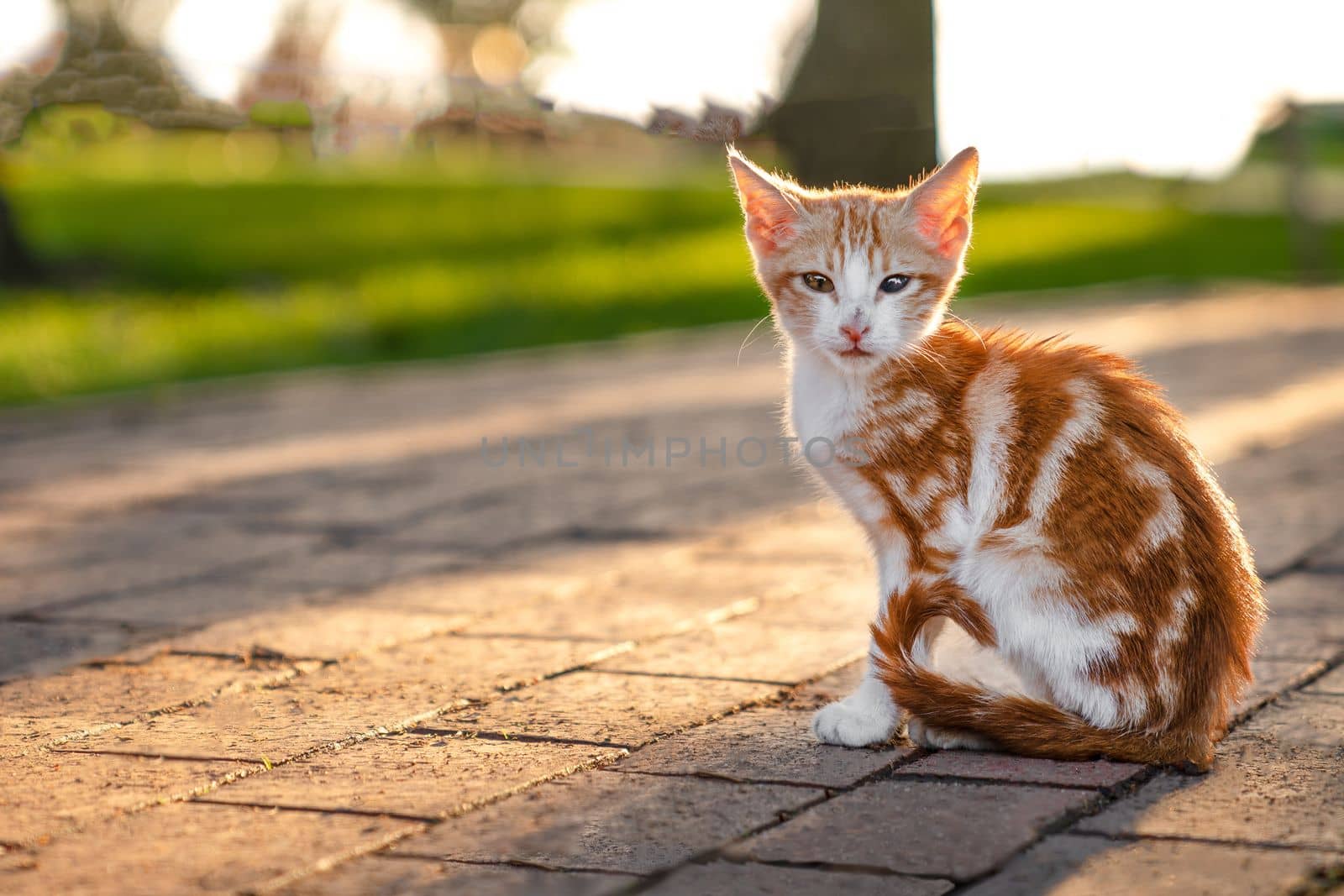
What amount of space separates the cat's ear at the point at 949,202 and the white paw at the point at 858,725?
1119 mm

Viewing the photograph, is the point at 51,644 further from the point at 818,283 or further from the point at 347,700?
Result: the point at 818,283

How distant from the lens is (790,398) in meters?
3.70

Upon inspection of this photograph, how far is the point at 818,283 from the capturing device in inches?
144

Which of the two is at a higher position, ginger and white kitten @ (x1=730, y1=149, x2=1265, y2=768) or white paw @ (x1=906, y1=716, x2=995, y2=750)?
ginger and white kitten @ (x1=730, y1=149, x2=1265, y2=768)

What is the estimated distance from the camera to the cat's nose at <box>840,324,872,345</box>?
3.50 m

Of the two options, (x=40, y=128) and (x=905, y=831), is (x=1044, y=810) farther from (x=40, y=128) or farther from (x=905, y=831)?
(x=40, y=128)

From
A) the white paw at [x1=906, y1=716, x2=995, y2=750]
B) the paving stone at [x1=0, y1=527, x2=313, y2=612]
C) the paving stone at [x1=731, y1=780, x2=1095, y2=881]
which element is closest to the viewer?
the paving stone at [x1=731, y1=780, x2=1095, y2=881]

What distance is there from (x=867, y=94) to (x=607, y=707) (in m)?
8.04

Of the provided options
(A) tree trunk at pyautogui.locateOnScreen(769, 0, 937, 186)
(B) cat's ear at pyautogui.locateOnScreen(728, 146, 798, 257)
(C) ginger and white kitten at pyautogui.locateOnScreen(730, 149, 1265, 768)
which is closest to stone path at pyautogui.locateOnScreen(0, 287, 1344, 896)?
(C) ginger and white kitten at pyautogui.locateOnScreen(730, 149, 1265, 768)

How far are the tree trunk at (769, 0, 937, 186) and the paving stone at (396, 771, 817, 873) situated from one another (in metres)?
8.07

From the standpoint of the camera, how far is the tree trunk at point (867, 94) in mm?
10648

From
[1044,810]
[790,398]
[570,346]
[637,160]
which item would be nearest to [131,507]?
[790,398]

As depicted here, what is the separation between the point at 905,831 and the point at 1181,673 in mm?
764

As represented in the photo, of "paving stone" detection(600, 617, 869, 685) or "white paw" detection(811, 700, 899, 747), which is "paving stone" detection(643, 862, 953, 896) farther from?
"paving stone" detection(600, 617, 869, 685)
